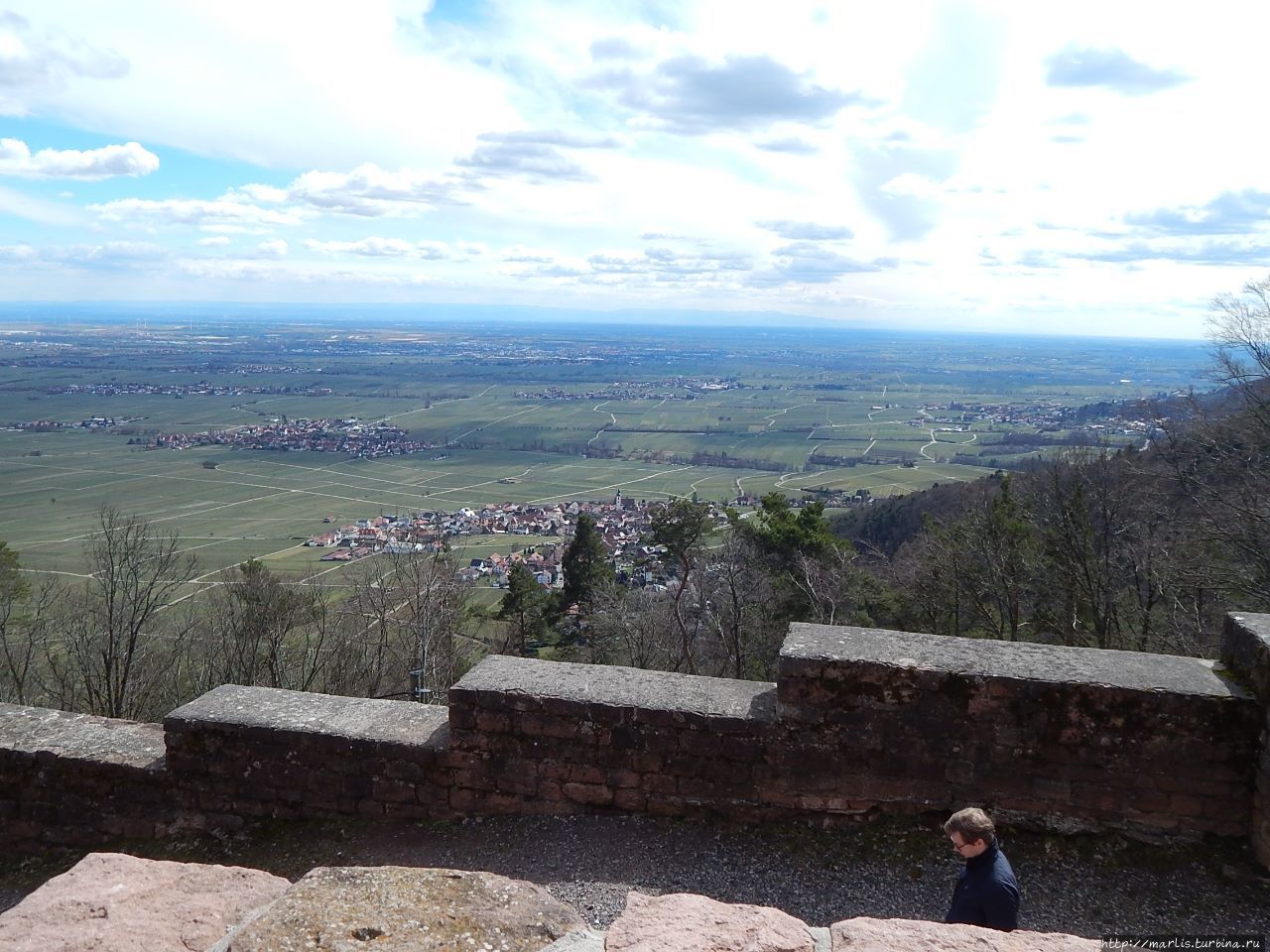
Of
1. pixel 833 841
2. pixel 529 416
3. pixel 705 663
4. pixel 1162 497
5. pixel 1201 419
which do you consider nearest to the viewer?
pixel 833 841

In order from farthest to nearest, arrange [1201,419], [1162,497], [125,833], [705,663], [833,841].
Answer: [705,663] < [1162,497] < [1201,419] < [125,833] < [833,841]

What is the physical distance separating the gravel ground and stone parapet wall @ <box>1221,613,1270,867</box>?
0.17 metres

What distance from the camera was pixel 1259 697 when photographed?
4.18 m

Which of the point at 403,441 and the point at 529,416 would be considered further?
the point at 529,416

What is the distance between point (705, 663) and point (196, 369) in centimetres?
14932

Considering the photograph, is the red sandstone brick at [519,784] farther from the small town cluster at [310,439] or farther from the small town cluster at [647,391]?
the small town cluster at [647,391]

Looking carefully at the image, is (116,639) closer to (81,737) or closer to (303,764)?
(81,737)

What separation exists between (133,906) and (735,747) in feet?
10.6

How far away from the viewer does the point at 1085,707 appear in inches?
172

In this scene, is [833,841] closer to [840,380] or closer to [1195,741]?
[1195,741]

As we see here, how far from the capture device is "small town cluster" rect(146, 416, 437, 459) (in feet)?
256

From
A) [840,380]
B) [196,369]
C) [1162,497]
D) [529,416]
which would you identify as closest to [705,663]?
[1162,497]

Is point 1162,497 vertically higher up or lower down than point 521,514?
higher up

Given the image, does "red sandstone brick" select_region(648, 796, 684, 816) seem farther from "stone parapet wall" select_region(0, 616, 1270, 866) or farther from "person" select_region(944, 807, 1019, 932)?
"person" select_region(944, 807, 1019, 932)
